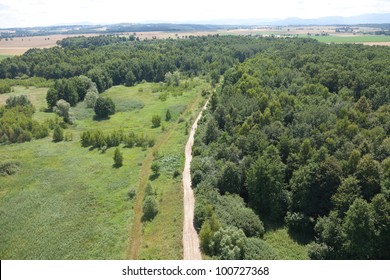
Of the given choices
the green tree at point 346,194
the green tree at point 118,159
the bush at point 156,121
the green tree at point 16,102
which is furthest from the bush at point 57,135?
the green tree at point 346,194

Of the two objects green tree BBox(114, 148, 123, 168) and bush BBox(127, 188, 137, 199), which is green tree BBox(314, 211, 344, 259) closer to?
Result: bush BBox(127, 188, 137, 199)

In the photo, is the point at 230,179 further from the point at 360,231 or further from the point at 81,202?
the point at 81,202

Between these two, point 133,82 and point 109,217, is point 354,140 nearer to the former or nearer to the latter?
point 109,217

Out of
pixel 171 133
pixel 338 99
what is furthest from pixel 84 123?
pixel 338 99

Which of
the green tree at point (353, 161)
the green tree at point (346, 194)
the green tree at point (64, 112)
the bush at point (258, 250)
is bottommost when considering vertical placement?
the bush at point (258, 250)

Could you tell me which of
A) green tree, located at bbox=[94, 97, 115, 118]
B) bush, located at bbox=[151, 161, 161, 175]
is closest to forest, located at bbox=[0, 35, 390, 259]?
bush, located at bbox=[151, 161, 161, 175]

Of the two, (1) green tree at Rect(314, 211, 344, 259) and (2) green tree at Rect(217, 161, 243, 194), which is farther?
(2) green tree at Rect(217, 161, 243, 194)

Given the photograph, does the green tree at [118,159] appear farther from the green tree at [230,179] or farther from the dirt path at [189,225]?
the green tree at [230,179]
